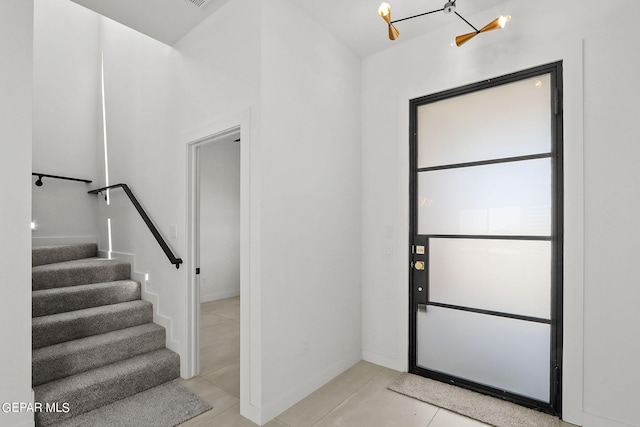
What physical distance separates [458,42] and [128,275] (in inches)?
152

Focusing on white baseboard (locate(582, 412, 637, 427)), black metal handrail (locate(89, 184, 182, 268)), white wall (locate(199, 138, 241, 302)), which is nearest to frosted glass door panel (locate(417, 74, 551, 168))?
white baseboard (locate(582, 412, 637, 427))

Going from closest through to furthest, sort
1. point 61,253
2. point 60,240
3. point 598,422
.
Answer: point 598,422 → point 61,253 → point 60,240

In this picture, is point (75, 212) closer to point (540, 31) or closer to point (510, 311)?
point (510, 311)

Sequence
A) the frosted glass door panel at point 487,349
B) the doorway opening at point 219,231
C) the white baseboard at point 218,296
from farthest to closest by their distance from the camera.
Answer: the white baseboard at point 218,296
the doorway opening at point 219,231
the frosted glass door panel at point 487,349

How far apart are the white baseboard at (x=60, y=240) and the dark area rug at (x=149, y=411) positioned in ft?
9.04

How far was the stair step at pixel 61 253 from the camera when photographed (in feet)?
11.1

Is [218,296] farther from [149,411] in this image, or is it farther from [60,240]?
[149,411]

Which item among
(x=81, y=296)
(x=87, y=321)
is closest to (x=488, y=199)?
(x=87, y=321)

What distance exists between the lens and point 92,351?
100 inches

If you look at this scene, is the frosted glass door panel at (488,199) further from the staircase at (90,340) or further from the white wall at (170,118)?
the staircase at (90,340)

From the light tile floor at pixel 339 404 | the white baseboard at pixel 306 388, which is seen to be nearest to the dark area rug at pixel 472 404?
the light tile floor at pixel 339 404

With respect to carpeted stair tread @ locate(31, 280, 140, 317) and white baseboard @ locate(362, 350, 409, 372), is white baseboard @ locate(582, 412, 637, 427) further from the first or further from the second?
carpeted stair tread @ locate(31, 280, 140, 317)

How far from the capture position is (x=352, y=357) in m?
3.09

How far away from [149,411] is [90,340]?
0.88m
